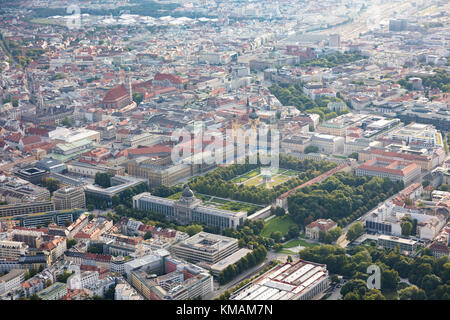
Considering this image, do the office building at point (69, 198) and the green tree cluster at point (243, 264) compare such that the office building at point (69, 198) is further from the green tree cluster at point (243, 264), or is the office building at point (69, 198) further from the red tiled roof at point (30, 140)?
the red tiled roof at point (30, 140)

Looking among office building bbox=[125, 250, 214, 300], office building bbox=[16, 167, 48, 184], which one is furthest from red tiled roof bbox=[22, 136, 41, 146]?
office building bbox=[125, 250, 214, 300]

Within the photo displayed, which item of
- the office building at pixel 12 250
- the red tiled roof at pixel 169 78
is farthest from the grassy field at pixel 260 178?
the red tiled roof at pixel 169 78

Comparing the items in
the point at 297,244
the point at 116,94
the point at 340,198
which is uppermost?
the point at 116,94

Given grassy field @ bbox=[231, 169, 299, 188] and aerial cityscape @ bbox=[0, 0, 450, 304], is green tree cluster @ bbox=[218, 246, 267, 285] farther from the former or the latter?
grassy field @ bbox=[231, 169, 299, 188]

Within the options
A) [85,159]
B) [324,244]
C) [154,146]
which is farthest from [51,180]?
[324,244]

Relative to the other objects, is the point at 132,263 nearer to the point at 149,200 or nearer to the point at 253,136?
the point at 149,200

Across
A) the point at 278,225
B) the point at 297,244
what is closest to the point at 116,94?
the point at 278,225

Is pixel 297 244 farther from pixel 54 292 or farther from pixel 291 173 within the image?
pixel 54 292
